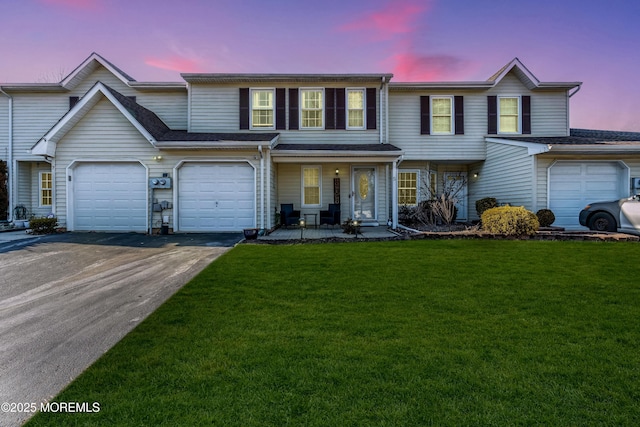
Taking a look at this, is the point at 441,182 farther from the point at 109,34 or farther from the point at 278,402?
the point at 109,34

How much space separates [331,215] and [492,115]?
319 inches

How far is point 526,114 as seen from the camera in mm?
13898

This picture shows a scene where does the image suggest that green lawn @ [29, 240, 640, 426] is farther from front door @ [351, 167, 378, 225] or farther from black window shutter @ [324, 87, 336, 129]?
black window shutter @ [324, 87, 336, 129]

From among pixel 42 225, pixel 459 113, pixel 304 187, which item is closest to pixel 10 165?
pixel 42 225

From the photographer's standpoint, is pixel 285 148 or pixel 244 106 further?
pixel 244 106

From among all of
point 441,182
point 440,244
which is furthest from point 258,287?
point 441,182

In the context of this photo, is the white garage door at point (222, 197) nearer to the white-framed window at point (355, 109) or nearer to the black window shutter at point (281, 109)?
the black window shutter at point (281, 109)

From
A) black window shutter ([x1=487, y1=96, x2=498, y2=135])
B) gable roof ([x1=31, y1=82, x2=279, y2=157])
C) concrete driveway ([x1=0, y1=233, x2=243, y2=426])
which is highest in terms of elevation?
black window shutter ([x1=487, y1=96, x2=498, y2=135])

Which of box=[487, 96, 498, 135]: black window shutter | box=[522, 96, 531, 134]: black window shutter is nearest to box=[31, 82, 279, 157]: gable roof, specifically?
box=[487, 96, 498, 135]: black window shutter

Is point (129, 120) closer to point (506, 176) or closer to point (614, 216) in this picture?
point (506, 176)

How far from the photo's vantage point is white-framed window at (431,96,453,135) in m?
13.9

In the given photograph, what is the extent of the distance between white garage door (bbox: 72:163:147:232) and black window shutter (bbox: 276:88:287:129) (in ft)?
17.7

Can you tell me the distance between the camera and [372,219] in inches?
540

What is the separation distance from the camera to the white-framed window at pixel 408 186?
48.9 feet
